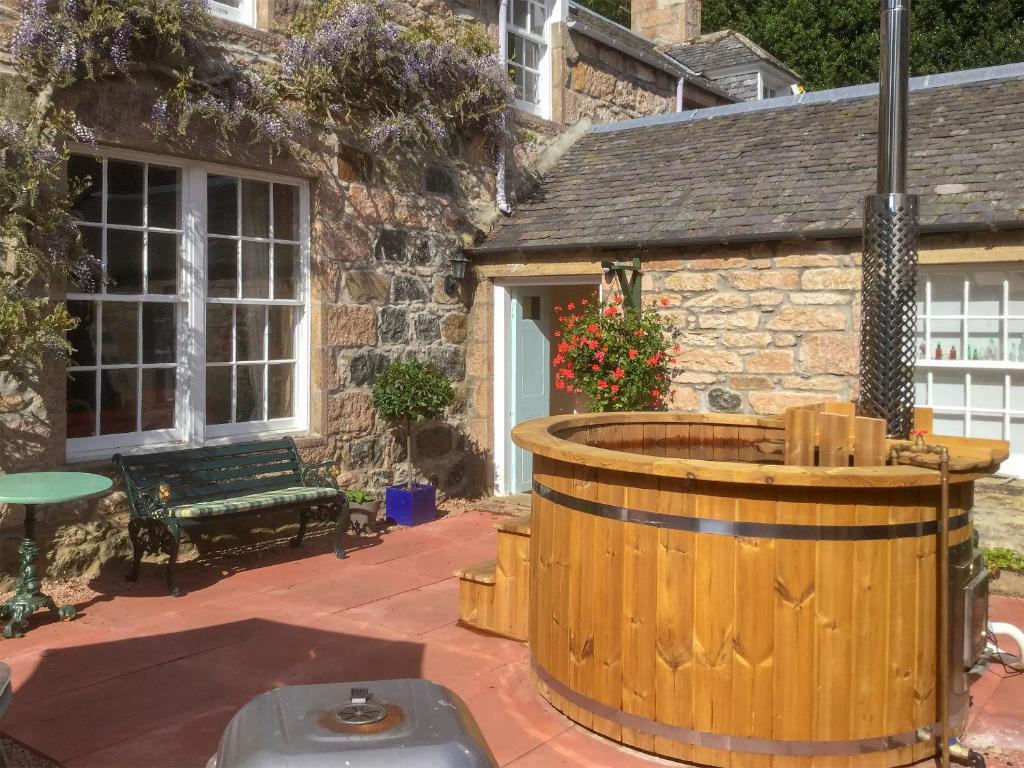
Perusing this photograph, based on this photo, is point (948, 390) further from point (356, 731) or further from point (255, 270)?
point (356, 731)

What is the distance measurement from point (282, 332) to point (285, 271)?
504mm

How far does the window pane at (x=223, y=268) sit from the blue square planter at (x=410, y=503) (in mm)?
2182

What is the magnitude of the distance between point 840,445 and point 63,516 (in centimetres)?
479

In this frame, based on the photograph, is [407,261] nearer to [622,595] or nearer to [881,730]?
[622,595]

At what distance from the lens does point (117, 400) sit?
21.6 feet

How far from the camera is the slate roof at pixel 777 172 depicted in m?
7.31

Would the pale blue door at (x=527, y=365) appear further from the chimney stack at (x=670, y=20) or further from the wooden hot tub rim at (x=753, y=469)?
the chimney stack at (x=670, y=20)

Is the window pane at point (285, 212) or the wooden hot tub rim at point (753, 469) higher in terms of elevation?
the window pane at point (285, 212)

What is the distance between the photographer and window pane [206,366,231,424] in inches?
283

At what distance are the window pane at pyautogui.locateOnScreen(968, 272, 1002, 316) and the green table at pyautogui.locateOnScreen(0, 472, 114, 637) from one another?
6.12 m

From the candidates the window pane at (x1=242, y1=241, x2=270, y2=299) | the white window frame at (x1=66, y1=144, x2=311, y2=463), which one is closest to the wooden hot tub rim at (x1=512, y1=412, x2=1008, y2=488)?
the white window frame at (x1=66, y1=144, x2=311, y2=463)

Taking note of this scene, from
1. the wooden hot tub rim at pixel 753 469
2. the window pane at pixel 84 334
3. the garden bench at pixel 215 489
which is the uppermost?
the window pane at pixel 84 334

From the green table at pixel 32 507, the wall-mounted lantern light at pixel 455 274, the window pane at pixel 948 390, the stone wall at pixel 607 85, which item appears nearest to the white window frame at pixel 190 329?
the green table at pixel 32 507

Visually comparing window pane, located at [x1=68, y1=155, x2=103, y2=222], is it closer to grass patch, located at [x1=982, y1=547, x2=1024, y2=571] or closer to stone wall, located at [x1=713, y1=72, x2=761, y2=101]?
grass patch, located at [x1=982, y1=547, x2=1024, y2=571]
